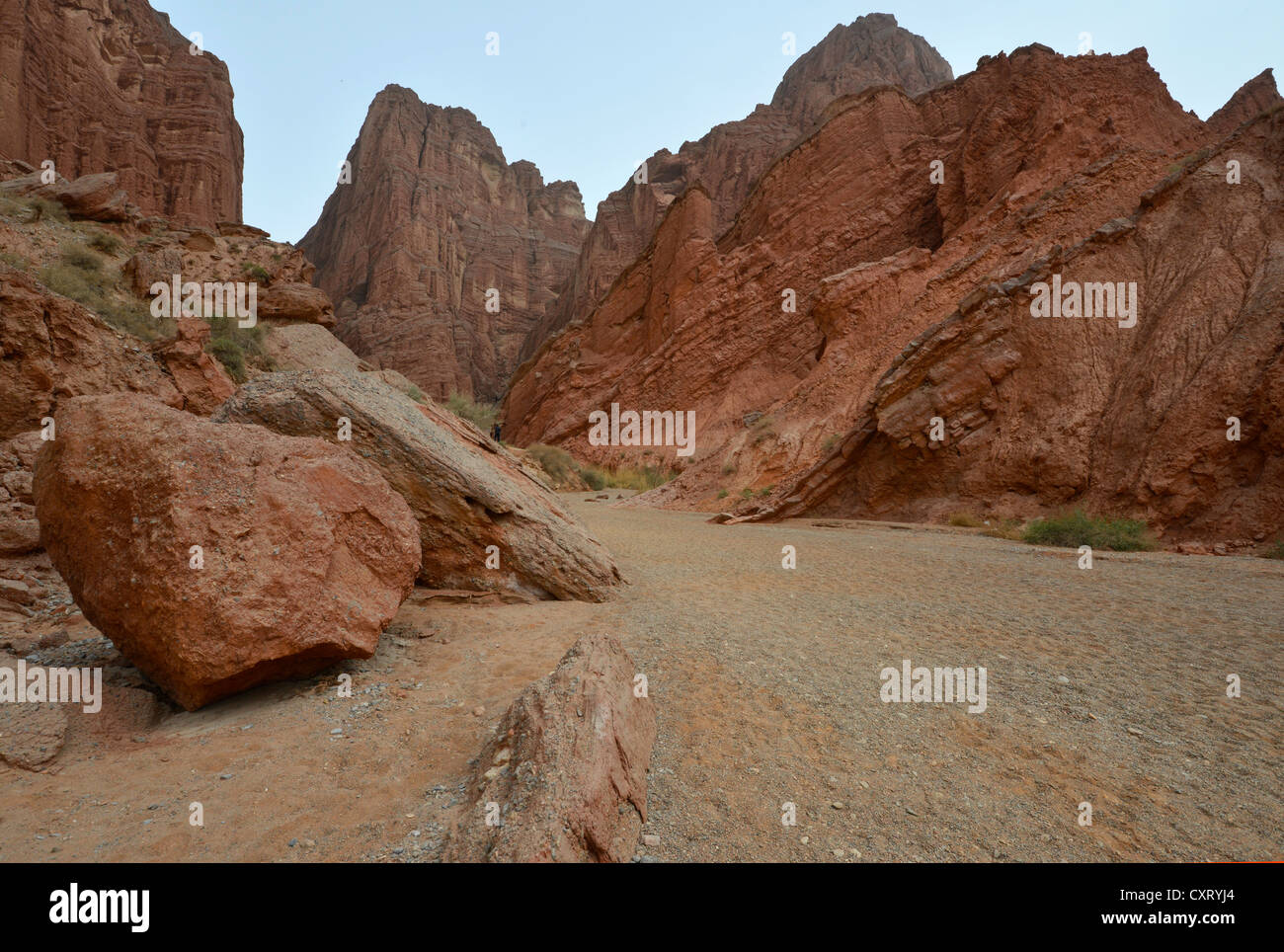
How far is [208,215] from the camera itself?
3638 cm

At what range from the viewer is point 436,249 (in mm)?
60031

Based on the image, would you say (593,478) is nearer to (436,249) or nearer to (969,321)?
(969,321)

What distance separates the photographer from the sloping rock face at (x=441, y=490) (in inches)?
224

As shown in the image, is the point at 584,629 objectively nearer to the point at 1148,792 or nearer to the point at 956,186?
the point at 1148,792

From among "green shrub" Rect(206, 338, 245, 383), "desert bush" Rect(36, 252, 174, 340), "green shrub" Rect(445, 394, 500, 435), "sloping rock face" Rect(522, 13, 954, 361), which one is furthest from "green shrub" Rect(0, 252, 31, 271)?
"sloping rock face" Rect(522, 13, 954, 361)

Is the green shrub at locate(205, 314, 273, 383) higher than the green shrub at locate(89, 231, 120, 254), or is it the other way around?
the green shrub at locate(89, 231, 120, 254)

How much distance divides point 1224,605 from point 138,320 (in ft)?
66.7

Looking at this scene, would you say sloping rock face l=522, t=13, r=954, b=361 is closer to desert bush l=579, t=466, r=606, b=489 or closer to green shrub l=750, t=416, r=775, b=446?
desert bush l=579, t=466, r=606, b=489

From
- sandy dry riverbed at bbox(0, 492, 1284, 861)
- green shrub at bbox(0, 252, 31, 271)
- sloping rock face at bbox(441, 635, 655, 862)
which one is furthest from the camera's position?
green shrub at bbox(0, 252, 31, 271)

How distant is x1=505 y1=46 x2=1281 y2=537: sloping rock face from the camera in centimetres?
1064

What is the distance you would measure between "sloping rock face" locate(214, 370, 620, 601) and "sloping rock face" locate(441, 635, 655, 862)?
2.85 metres

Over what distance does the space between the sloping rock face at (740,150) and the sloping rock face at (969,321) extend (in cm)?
1884

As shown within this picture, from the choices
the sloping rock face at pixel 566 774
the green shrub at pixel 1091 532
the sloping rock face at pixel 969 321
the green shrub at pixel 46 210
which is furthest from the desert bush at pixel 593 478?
the sloping rock face at pixel 566 774

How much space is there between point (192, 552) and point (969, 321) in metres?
15.9
